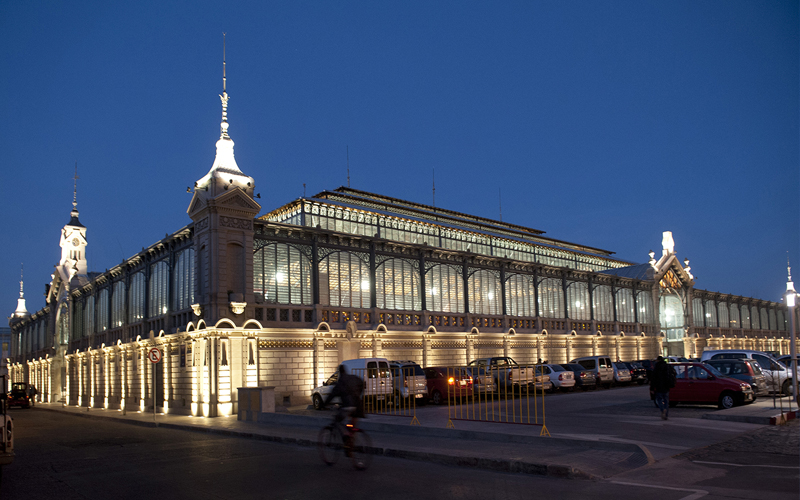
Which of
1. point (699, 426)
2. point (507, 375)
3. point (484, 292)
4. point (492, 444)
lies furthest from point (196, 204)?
point (699, 426)

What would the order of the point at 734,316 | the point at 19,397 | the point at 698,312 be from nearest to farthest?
1. the point at 19,397
2. the point at 698,312
3. the point at 734,316

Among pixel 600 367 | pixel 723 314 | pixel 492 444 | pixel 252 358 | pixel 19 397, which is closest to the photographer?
pixel 492 444

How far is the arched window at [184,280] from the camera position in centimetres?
3275

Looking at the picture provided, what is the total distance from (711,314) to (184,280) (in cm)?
5877

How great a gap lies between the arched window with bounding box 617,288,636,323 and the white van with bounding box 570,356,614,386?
1860cm

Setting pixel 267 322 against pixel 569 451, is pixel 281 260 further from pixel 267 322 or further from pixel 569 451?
pixel 569 451

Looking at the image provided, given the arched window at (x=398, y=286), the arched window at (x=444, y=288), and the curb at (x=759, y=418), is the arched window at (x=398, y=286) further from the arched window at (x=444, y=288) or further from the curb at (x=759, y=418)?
the curb at (x=759, y=418)

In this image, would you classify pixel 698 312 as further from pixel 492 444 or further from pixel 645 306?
pixel 492 444

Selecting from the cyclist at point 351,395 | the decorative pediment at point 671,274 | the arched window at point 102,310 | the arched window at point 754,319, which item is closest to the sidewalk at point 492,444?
the cyclist at point 351,395

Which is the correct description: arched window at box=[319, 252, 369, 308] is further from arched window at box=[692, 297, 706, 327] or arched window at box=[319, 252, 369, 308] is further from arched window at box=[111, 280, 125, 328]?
arched window at box=[692, 297, 706, 327]

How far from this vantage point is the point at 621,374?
3944cm

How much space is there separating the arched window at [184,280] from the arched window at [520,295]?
22.6m

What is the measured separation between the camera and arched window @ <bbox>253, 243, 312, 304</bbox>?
1280 inches

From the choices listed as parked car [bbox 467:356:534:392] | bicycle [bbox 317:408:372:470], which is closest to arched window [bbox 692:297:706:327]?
parked car [bbox 467:356:534:392]
